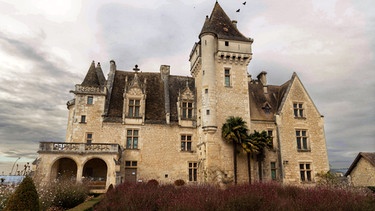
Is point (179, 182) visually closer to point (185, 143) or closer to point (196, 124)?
point (185, 143)

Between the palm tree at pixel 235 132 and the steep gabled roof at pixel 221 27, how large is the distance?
7.94m

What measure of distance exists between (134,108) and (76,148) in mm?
5705

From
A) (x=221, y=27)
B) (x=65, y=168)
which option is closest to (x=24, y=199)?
(x=65, y=168)

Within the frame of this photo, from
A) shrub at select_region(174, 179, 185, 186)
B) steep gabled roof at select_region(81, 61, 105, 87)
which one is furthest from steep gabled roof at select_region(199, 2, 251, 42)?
shrub at select_region(174, 179, 185, 186)

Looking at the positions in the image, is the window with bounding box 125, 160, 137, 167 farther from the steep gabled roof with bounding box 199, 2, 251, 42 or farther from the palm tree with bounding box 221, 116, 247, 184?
the steep gabled roof with bounding box 199, 2, 251, 42

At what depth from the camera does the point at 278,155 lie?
21.9 meters

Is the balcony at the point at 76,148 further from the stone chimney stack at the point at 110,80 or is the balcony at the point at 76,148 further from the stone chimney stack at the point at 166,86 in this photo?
the stone chimney stack at the point at 166,86

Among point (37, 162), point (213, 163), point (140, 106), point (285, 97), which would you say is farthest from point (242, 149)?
point (37, 162)

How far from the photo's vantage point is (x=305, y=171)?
863 inches

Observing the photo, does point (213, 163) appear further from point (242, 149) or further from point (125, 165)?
point (125, 165)

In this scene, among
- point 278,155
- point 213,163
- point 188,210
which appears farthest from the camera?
point 278,155

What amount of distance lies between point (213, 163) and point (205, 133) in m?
2.47

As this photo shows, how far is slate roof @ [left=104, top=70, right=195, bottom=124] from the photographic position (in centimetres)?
2203

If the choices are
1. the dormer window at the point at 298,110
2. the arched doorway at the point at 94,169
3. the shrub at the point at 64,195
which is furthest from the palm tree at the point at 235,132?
the shrub at the point at 64,195
